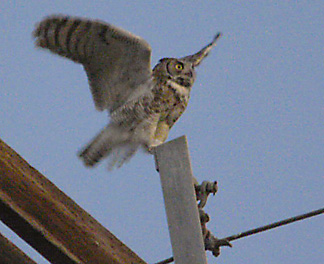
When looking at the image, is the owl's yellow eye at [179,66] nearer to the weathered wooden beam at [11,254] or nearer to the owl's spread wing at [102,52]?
the owl's spread wing at [102,52]

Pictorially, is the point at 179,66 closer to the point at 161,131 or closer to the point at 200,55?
the point at 200,55

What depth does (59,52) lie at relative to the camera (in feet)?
10.2

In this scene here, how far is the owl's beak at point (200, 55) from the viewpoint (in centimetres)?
357

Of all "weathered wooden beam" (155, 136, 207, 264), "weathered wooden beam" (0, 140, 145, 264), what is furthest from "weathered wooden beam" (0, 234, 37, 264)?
"weathered wooden beam" (155, 136, 207, 264)

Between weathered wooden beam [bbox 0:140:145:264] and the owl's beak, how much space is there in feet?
7.02

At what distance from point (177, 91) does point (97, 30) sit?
59cm

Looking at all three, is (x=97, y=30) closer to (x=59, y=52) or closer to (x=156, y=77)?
(x=59, y=52)

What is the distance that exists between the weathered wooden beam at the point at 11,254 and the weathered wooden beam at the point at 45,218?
0.14m

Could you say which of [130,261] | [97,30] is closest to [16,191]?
[130,261]

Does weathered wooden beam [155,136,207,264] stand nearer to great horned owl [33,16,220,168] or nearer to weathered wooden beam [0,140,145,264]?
weathered wooden beam [0,140,145,264]

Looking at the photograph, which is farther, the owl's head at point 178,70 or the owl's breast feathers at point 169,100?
the owl's head at point 178,70

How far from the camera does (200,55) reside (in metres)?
3.65

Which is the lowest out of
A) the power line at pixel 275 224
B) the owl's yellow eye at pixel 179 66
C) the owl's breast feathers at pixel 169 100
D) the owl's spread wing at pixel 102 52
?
the power line at pixel 275 224

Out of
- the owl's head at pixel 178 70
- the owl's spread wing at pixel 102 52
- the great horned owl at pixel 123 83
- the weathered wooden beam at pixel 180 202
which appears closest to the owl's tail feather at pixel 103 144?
the great horned owl at pixel 123 83
